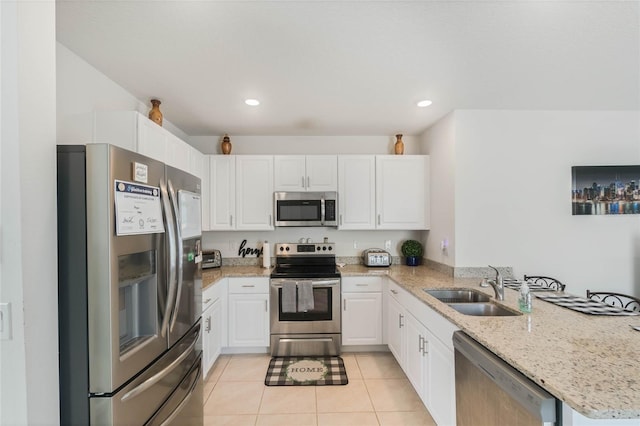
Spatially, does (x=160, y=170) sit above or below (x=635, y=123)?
below

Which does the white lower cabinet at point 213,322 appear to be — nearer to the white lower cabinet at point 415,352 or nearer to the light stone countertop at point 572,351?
the white lower cabinet at point 415,352

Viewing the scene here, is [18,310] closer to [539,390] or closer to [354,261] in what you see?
[539,390]

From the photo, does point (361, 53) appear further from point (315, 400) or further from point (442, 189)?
point (315, 400)

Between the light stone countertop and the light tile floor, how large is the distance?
37.1 inches

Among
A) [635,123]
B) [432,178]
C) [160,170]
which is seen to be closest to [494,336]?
A: [160,170]

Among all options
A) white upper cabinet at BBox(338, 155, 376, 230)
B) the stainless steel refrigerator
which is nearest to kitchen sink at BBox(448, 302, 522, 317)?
white upper cabinet at BBox(338, 155, 376, 230)

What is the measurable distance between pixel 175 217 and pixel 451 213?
8.10 feet

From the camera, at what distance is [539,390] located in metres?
1.05

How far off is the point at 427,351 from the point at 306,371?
129 centimetres

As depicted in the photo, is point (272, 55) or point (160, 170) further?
point (272, 55)

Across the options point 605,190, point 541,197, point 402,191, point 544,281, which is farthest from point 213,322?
point 605,190

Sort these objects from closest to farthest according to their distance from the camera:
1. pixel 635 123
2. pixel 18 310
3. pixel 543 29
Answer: pixel 18 310
pixel 543 29
pixel 635 123

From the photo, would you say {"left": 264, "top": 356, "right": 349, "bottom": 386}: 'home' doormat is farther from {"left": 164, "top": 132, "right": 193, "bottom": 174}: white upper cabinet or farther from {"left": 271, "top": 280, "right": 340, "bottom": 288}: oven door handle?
{"left": 164, "top": 132, "right": 193, "bottom": 174}: white upper cabinet

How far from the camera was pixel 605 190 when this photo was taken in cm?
282
